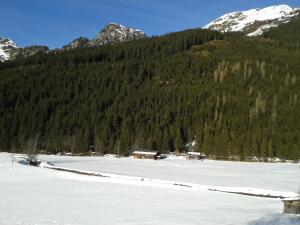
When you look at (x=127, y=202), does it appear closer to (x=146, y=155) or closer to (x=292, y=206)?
(x=292, y=206)

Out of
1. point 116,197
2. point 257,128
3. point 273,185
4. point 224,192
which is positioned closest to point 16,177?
point 116,197

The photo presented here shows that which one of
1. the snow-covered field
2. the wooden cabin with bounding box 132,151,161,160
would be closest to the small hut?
the snow-covered field

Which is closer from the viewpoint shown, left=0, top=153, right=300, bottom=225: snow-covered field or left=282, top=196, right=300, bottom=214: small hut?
left=0, top=153, right=300, bottom=225: snow-covered field

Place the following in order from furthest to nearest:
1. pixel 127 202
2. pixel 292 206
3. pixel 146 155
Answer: pixel 146 155
pixel 127 202
pixel 292 206

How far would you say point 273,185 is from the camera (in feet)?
225

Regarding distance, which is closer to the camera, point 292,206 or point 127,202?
point 292,206

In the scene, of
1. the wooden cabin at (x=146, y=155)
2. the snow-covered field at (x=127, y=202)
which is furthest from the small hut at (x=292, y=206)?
the wooden cabin at (x=146, y=155)

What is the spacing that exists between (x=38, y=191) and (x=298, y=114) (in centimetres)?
13001

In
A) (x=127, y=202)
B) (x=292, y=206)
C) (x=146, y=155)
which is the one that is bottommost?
(x=127, y=202)

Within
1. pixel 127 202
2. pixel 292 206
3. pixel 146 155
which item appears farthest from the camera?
pixel 146 155

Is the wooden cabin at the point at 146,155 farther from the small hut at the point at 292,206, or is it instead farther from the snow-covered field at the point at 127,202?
the small hut at the point at 292,206

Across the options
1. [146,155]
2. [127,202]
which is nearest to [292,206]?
[127,202]

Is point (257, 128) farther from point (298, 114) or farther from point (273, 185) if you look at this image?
point (273, 185)

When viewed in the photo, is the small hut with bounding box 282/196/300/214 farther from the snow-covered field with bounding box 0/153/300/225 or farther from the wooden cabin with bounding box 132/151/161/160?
the wooden cabin with bounding box 132/151/161/160
